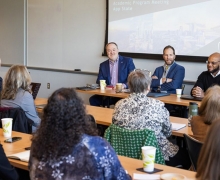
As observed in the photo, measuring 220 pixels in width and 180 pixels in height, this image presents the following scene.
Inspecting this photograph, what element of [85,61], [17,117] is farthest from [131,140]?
[85,61]

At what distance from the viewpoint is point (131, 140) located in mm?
2971

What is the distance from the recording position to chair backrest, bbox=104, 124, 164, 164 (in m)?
2.89

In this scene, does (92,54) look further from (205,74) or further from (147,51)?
(205,74)

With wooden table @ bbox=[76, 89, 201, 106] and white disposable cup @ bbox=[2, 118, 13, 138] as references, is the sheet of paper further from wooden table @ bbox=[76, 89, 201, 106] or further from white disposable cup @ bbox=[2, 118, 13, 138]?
white disposable cup @ bbox=[2, 118, 13, 138]

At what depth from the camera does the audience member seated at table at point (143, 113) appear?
3.15 metres

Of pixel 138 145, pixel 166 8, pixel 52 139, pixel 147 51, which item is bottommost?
pixel 138 145

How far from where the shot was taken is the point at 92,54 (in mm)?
7816

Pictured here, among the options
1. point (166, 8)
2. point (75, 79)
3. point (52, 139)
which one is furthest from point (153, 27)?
point (52, 139)

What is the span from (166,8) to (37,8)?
3073 millimetres

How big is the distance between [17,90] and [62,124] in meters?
2.42

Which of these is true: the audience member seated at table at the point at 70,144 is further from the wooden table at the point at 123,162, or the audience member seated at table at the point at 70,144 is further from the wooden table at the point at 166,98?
the wooden table at the point at 166,98

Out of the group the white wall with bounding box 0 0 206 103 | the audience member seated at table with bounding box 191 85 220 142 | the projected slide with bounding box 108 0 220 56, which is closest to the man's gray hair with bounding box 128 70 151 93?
the audience member seated at table with bounding box 191 85 220 142

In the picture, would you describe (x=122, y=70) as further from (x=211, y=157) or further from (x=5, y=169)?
(x=211, y=157)

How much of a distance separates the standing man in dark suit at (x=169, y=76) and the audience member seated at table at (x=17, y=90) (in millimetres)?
2361
